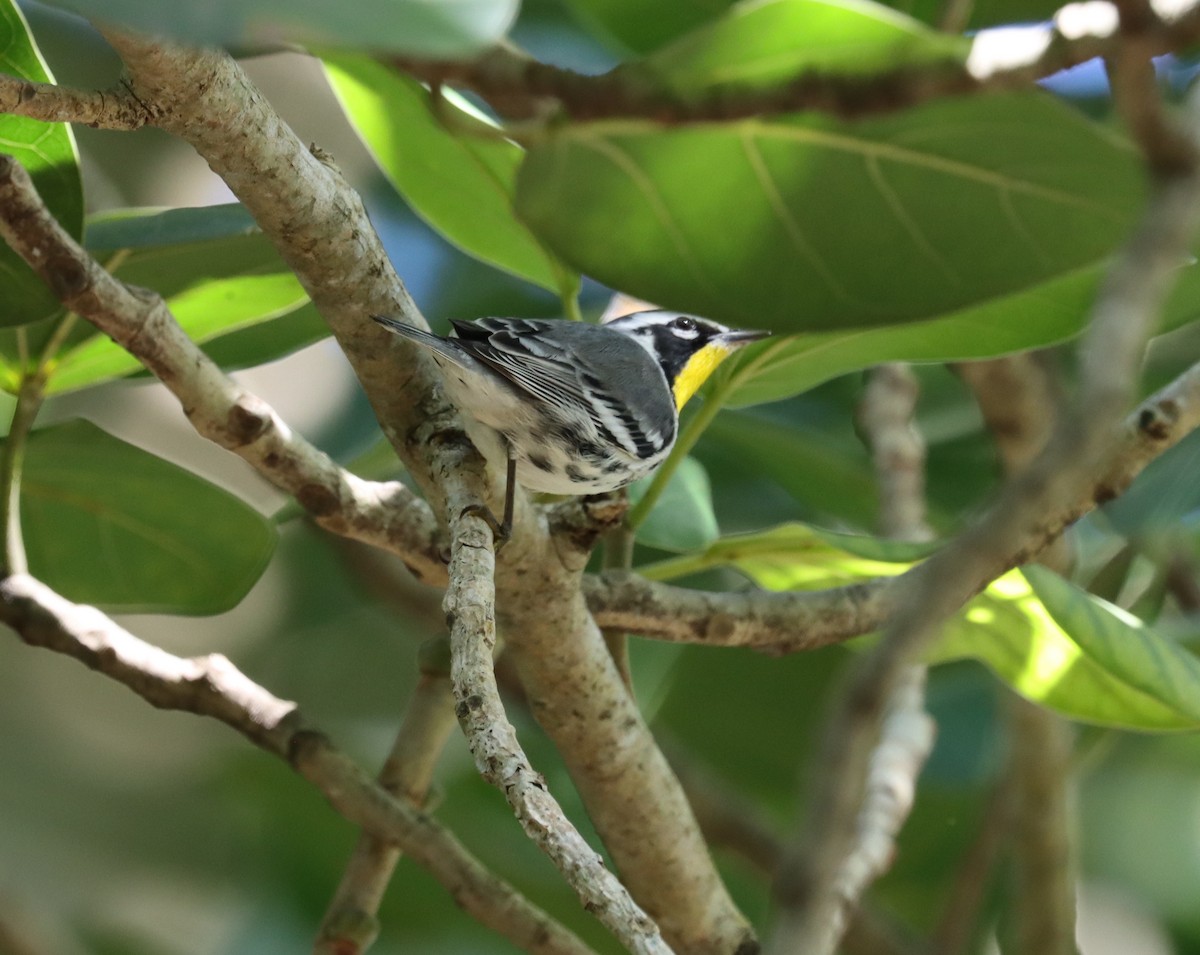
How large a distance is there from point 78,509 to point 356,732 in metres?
1.38

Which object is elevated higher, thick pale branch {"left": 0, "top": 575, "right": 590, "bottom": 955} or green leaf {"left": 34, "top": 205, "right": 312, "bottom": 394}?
green leaf {"left": 34, "top": 205, "right": 312, "bottom": 394}

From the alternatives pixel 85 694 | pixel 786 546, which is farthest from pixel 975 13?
pixel 85 694

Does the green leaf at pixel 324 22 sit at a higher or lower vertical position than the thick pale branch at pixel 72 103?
lower

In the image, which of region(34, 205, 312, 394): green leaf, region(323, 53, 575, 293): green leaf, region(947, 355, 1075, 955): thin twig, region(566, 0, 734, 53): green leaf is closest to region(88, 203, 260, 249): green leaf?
region(34, 205, 312, 394): green leaf

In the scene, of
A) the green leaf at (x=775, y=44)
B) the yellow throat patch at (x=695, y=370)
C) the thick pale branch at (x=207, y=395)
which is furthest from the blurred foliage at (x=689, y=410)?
the thick pale branch at (x=207, y=395)

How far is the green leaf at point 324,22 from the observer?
57 cm

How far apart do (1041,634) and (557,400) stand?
1.92 feet

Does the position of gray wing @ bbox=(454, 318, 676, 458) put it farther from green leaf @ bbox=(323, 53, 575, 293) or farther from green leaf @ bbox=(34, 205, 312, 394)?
green leaf @ bbox=(34, 205, 312, 394)

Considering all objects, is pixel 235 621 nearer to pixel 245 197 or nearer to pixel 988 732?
pixel 988 732

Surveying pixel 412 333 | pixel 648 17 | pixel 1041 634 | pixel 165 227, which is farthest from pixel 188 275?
pixel 1041 634

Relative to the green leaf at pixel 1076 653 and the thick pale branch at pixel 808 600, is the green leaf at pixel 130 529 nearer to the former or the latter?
the thick pale branch at pixel 808 600

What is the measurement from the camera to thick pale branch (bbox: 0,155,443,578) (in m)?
0.92

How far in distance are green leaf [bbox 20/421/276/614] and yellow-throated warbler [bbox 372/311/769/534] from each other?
270mm

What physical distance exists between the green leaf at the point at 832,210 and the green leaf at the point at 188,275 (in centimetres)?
39
